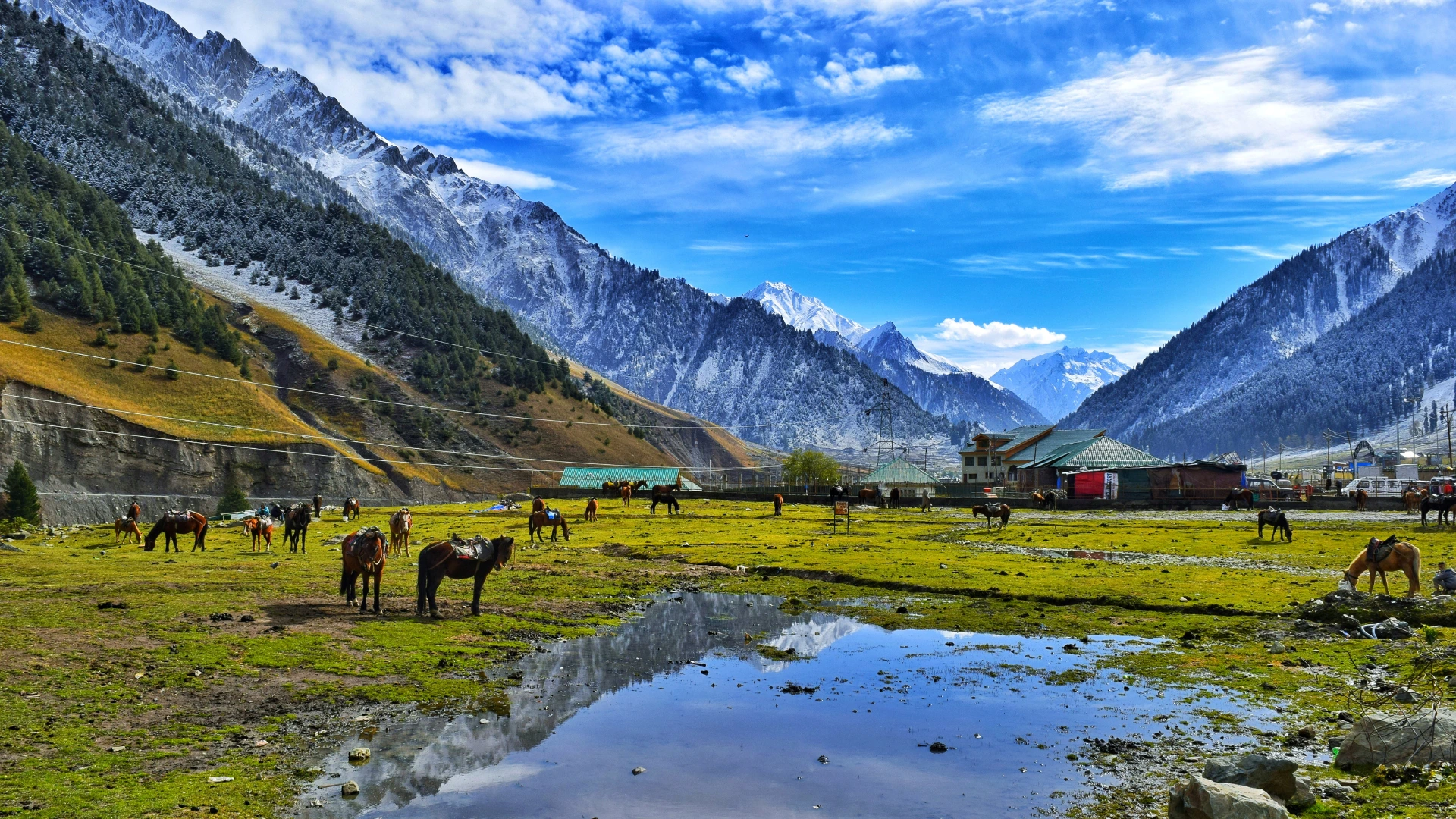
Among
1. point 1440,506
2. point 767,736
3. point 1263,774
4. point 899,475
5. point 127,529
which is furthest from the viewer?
point 899,475

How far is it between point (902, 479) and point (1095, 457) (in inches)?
1173

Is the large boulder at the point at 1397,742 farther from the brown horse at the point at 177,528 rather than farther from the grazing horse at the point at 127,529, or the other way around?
the grazing horse at the point at 127,529

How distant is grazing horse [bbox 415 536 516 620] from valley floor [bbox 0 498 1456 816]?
752 mm

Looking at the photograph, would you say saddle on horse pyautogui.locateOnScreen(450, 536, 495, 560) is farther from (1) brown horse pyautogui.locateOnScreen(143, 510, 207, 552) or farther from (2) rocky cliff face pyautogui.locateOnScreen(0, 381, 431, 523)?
(2) rocky cliff face pyautogui.locateOnScreen(0, 381, 431, 523)

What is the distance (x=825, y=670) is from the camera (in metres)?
20.5

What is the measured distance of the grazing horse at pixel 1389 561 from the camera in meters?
25.1

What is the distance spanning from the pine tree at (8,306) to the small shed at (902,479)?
400 ft

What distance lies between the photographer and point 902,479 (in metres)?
159

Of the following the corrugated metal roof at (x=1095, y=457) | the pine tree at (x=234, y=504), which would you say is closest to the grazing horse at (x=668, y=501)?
the pine tree at (x=234, y=504)

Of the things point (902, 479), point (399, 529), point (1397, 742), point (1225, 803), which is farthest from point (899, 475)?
point (1225, 803)

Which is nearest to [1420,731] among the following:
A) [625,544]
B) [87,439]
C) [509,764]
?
[509,764]

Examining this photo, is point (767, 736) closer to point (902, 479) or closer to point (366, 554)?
point (366, 554)

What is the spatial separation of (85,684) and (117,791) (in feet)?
19.5

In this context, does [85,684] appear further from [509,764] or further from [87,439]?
[87,439]
